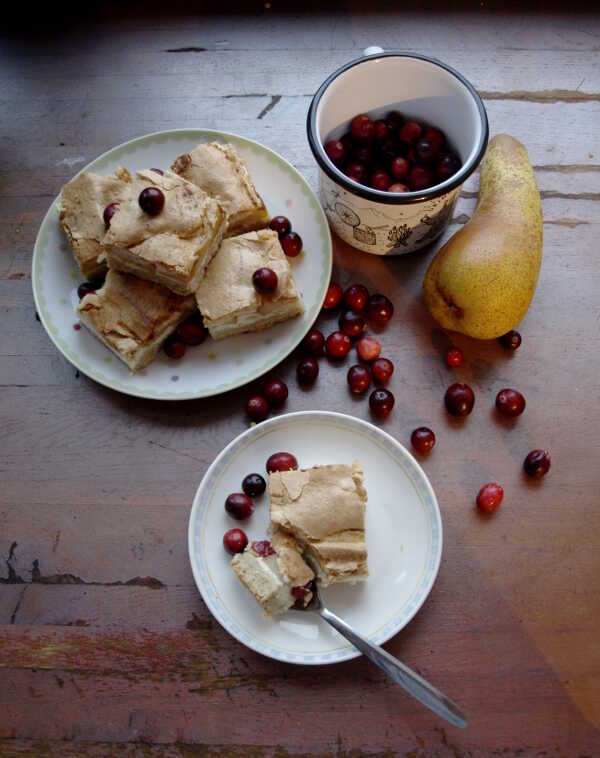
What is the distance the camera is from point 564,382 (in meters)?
1.96

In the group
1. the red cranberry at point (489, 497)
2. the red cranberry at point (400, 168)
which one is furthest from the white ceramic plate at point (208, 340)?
the red cranberry at point (489, 497)

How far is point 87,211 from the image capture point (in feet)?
6.34

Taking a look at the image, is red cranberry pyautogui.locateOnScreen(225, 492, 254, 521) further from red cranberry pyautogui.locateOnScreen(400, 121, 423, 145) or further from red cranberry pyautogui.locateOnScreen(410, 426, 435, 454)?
red cranberry pyautogui.locateOnScreen(400, 121, 423, 145)

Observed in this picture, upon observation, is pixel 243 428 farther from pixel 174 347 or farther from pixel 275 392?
pixel 174 347

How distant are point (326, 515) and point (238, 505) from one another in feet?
0.76

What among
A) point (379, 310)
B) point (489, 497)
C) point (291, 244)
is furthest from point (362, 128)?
point (489, 497)

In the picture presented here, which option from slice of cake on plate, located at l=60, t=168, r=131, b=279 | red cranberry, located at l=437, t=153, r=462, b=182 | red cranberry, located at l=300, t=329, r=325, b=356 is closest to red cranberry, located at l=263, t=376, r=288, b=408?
red cranberry, located at l=300, t=329, r=325, b=356

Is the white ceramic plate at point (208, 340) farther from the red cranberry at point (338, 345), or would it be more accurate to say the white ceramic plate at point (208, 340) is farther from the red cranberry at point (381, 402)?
the red cranberry at point (381, 402)

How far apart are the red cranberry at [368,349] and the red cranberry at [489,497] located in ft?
1.49

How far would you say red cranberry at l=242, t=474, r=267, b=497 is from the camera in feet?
5.87

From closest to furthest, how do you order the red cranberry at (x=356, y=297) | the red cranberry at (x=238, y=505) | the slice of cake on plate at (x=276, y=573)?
the slice of cake on plate at (x=276, y=573) → the red cranberry at (x=238, y=505) → the red cranberry at (x=356, y=297)

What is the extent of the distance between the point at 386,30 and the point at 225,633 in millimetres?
1878

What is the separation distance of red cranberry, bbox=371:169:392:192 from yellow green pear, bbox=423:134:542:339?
233 mm

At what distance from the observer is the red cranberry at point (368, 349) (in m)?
1.95
